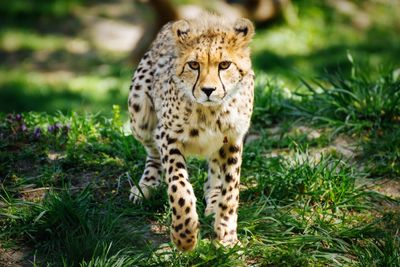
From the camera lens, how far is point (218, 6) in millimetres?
11133

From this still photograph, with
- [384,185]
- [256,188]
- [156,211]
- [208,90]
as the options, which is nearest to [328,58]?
[384,185]

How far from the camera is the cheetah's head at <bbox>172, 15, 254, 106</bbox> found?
3.48 metres

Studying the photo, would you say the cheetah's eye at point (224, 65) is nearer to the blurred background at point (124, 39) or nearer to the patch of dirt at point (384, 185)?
the patch of dirt at point (384, 185)

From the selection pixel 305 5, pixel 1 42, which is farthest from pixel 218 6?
pixel 1 42

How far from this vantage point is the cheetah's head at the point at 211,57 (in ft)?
11.4

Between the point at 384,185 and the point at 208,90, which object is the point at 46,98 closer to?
the point at 384,185

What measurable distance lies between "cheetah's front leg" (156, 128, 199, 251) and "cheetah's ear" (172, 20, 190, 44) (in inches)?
23.0

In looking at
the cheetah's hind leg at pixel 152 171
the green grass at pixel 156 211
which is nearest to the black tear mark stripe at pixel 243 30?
the green grass at pixel 156 211

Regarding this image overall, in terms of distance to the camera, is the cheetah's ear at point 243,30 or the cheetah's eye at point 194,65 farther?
the cheetah's ear at point 243,30

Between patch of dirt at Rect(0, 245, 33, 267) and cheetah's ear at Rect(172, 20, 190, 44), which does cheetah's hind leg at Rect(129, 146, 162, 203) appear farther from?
cheetah's ear at Rect(172, 20, 190, 44)

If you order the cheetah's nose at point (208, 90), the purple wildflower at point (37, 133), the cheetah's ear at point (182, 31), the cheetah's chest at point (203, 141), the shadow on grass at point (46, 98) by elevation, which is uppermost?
the cheetah's ear at point (182, 31)

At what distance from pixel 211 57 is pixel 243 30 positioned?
0.36 metres

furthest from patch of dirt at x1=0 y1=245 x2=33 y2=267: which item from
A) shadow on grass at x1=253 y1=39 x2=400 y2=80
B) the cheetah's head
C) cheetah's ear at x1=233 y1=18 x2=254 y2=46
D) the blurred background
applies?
shadow on grass at x1=253 y1=39 x2=400 y2=80

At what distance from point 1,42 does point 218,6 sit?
390 cm
